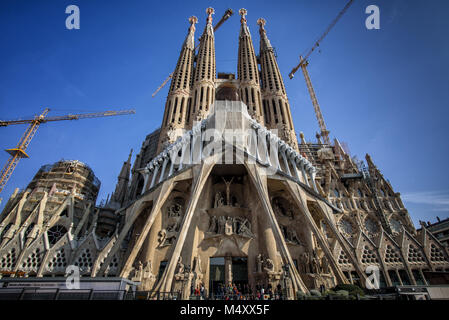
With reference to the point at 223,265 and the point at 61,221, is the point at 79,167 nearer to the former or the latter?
the point at 61,221

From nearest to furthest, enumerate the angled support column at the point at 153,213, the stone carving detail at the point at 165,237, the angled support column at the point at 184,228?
the angled support column at the point at 184,228 → the angled support column at the point at 153,213 → the stone carving detail at the point at 165,237

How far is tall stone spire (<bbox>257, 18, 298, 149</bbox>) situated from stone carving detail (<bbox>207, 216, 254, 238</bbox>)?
553 inches

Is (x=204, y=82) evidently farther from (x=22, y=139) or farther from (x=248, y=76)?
(x=22, y=139)

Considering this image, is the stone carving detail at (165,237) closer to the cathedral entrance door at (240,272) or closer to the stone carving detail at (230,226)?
the stone carving detail at (230,226)

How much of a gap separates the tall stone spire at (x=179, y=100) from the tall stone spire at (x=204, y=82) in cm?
121

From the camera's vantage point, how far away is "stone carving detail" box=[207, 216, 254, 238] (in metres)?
19.8

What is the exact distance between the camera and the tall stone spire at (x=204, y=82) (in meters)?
33.2

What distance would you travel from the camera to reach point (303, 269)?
18.5 metres

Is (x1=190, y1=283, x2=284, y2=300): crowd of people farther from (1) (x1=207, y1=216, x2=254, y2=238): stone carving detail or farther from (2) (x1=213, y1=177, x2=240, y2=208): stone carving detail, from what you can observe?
(2) (x1=213, y1=177, x2=240, y2=208): stone carving detail

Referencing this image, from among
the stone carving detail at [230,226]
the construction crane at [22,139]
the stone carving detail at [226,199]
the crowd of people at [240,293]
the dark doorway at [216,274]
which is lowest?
the crowd of people at [240,293]

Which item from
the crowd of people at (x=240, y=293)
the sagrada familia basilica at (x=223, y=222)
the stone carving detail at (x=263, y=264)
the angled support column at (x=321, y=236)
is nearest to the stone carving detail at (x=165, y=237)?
the sagrada familia basilica at (x=223, y=222)

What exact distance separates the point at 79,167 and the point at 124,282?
1185 inches
